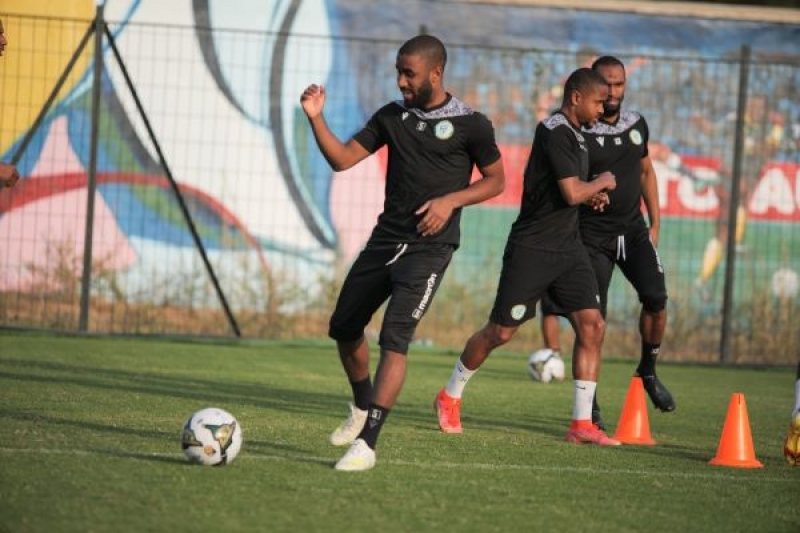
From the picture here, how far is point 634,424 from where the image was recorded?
974 centimetres

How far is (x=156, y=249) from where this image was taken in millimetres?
19438

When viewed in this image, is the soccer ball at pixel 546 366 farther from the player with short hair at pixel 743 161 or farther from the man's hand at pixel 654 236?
the player with short hair at pixel 743 161

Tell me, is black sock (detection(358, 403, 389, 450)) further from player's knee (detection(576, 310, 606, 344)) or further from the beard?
the beard

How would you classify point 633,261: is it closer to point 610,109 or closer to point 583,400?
point 610,109

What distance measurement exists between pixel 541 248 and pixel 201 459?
308 centimetres

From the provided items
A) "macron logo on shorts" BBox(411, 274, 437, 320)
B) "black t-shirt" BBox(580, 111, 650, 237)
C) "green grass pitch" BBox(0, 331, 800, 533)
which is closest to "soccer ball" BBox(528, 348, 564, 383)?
"green grass pitch" BBox(0, 331, 800, 533)

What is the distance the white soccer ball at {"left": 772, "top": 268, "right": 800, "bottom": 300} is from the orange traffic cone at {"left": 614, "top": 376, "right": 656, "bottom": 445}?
1073cm

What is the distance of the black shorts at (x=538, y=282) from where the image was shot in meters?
9.62

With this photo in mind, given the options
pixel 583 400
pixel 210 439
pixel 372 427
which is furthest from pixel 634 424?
pixel 210 439

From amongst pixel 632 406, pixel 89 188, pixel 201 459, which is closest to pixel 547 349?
pixel 632 406

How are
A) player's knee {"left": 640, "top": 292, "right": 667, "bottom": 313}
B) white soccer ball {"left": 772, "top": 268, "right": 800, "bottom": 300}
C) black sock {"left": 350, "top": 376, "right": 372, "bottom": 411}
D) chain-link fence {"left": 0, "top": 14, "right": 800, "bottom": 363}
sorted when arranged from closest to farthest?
black sock {"left": 350, "top": 376, "right": 372, "bottom": 411} < player's knee {"left": 640, "top": 292, "right": 667, "bottom": 313} < chain-link fence {"left": 0, "top": 14, "right": 800, "bottom": 363} < white soccer ball {"left": 772, "top": 268, "right": 800, "bottom": 300}

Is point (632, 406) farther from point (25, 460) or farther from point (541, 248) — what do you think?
point (25, 460)

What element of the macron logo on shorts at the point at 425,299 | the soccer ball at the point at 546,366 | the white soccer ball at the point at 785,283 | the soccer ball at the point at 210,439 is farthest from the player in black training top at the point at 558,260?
the white soccer ball at the point at 785,283

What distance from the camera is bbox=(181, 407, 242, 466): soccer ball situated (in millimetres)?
7410
